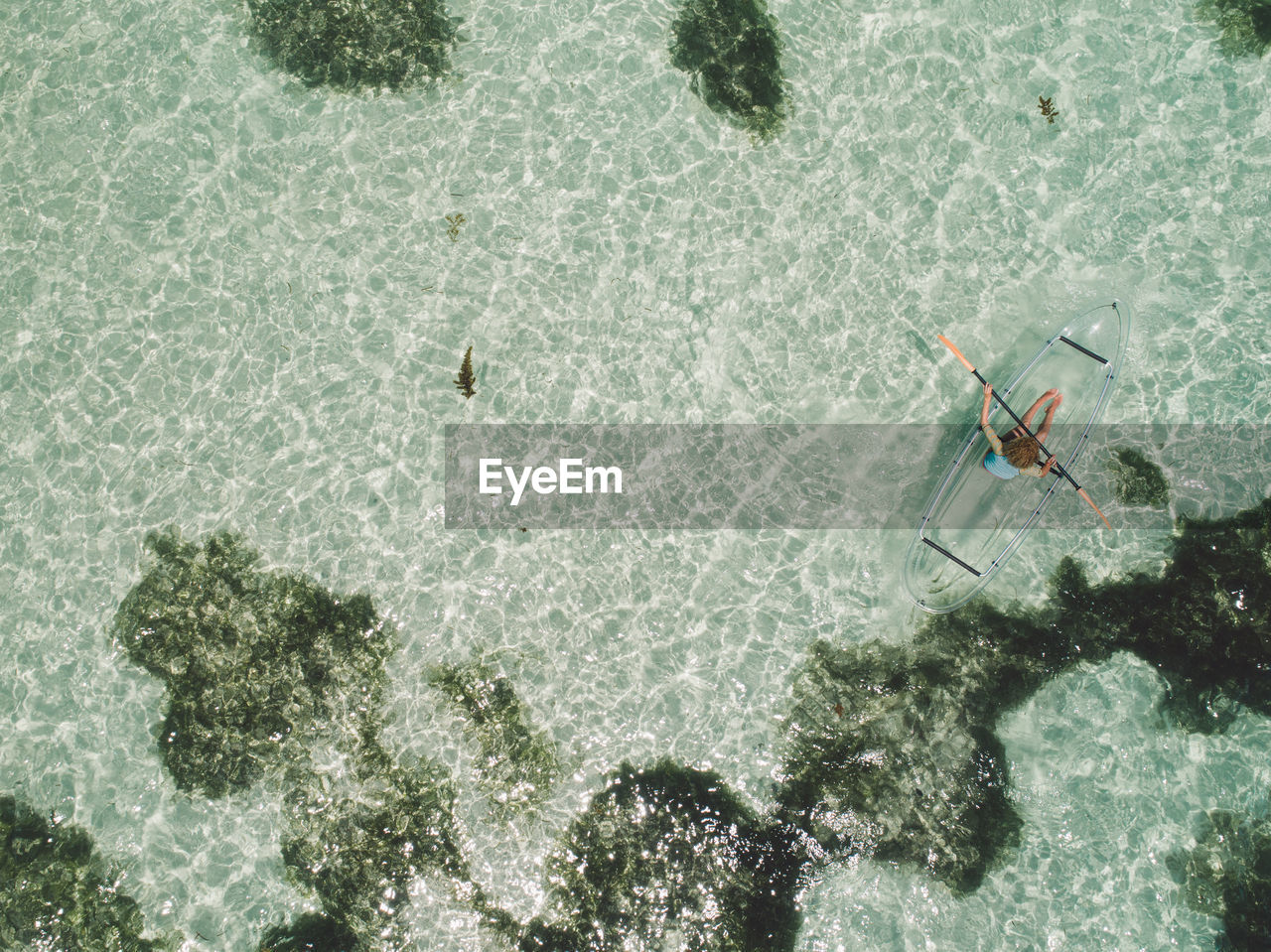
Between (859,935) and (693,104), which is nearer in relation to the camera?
(859,935)

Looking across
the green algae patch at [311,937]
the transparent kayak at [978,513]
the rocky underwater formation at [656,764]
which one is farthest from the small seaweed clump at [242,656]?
the transparent kayak at [978,513]

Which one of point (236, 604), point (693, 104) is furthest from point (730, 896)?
point (693, 104)

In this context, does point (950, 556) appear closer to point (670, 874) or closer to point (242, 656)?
point (670, 874)

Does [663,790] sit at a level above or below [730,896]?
above

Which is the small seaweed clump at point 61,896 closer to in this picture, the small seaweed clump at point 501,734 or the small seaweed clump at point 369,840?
the small seaweed clump at point 369,840

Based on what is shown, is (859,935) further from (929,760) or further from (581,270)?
(581,270)

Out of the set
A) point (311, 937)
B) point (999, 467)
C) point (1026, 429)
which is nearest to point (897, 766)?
point (999, 467)
